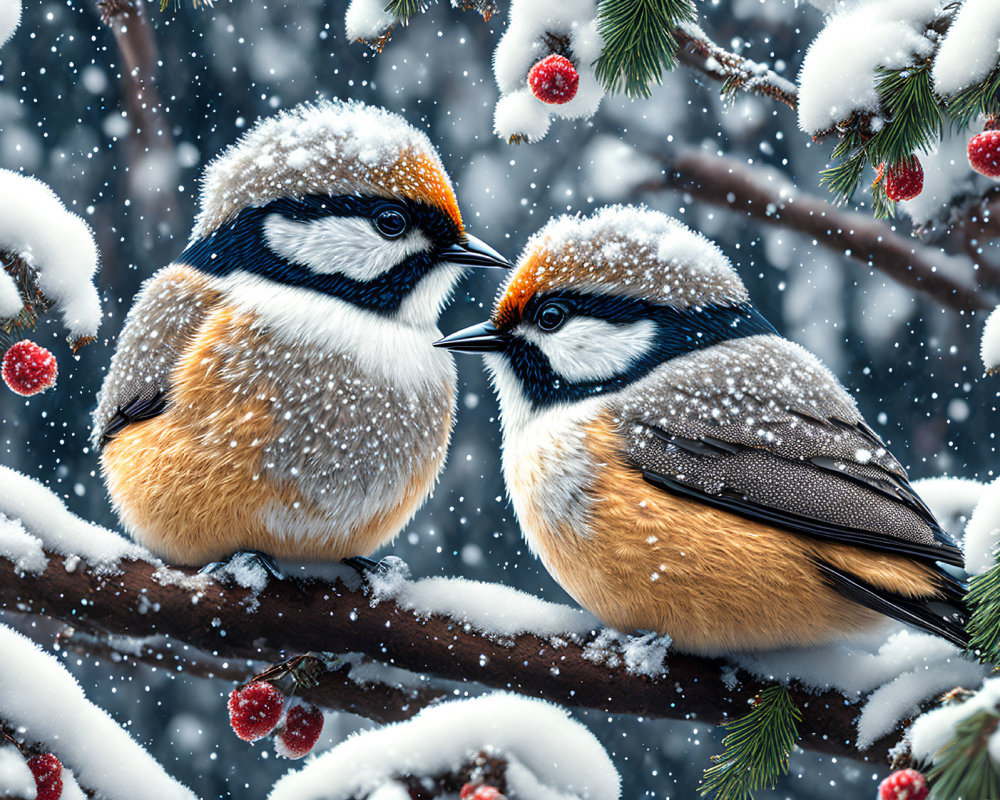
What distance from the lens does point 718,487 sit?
1026 millimetres

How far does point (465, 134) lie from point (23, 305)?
114 centimetres

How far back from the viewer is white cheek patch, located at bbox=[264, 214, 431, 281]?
112 centimetres

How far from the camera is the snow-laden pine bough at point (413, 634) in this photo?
99 centimetres

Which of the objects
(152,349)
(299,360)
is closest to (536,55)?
(299,360)

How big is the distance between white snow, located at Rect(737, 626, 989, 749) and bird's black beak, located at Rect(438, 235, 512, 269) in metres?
0.57

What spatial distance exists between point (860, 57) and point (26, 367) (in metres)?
0.96

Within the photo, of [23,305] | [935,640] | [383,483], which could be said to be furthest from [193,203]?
[935,640]

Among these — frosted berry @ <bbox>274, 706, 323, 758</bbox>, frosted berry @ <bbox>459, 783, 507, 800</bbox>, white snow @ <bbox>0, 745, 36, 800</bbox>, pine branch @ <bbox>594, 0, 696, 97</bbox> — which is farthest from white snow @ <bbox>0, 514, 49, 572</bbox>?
pine branch @ <bbox>594, 0, 696, 97</bbox>

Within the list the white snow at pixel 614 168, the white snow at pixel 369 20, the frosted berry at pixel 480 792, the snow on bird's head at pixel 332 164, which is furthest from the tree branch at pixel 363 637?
the white snow at pixel 614 168

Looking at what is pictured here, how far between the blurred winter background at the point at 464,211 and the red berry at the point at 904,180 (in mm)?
753

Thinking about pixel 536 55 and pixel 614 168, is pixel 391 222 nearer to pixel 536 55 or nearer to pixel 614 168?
pixel 536 55

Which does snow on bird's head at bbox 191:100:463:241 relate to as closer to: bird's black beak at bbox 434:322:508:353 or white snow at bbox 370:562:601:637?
bird's black beak at bbox 434:322:508:353

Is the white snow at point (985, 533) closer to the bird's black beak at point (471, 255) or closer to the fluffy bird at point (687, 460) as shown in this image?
the fluffy bird at point (687, 460)

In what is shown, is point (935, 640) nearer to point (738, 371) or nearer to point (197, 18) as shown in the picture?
point (738, 371)
